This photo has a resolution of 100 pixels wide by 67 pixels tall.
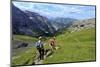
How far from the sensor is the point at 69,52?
2.56 metres

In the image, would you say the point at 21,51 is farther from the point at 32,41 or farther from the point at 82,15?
the point at 82,15

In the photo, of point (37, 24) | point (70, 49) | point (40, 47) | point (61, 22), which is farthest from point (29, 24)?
point (70, 49)

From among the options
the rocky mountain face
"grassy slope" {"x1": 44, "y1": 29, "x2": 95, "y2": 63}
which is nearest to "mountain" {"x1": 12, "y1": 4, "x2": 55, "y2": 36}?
the rocky mountain face

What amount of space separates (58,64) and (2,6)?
939 millimetres

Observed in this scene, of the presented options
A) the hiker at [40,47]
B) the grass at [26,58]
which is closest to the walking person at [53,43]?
the hiker at [40,47]

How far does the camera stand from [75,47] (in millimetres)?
2594

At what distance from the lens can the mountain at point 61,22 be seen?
251 centimetres

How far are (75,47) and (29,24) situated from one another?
2.13 feet

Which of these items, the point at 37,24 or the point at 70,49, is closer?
the point at 37,24

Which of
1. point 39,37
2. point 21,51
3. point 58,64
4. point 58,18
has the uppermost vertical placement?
point 58,18

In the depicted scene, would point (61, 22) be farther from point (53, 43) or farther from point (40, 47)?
point (40, 47)

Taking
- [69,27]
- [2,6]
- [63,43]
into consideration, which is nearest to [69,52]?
[63,43]

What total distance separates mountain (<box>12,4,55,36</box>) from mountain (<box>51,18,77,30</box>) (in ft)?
0.20

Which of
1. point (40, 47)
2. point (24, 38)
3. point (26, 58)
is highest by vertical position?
point (24, 38)
